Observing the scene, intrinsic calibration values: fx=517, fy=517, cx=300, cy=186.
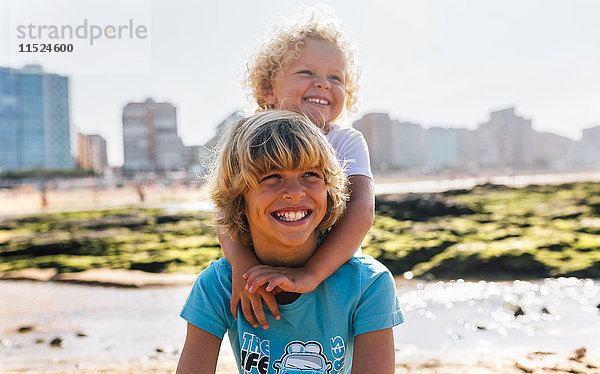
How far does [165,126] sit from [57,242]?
160 ft

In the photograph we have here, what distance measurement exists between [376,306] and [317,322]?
0.58 ft

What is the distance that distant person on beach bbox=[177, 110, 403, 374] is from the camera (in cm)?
146

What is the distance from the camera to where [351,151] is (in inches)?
71.6

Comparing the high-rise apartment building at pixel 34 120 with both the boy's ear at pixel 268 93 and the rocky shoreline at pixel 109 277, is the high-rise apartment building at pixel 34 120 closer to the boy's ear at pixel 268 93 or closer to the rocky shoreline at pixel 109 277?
the rocky shoreline at pixel 109 277

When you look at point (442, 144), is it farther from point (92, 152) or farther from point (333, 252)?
point (333, 252)

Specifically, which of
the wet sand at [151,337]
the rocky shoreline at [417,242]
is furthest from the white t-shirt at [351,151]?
the rocky shoreline at [417,242]

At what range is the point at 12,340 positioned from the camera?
5059mm

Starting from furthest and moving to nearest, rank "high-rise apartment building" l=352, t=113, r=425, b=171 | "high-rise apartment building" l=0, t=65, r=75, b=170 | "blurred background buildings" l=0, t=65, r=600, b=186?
"high-rise apartment building" l=352, t=113, r=425, b=171 → "high-rise apartment building" l=0, t=65, r=75, b=170 → "blurred background buildings" l=0, t=65, r=600, b=186

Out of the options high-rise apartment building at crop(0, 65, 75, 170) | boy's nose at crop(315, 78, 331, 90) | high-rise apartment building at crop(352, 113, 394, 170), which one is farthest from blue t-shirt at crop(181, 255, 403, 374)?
high-rise apartment building at crop(0, 65, 75, 170)

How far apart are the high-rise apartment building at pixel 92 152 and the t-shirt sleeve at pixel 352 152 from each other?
72.6m

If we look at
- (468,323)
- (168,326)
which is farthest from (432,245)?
(168,326)

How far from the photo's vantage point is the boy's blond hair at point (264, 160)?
1438mm

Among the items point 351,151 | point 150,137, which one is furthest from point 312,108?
point 150,137

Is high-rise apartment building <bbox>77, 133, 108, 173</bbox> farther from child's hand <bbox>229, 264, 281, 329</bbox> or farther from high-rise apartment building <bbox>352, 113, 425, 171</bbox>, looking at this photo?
child's hand <bbox>229, 264, 281, 329</bbox>
